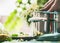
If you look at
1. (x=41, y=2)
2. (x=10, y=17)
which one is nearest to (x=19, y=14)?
(x=10, y=17)

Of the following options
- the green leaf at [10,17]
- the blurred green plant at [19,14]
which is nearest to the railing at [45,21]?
the blurred green plant at [19,14]

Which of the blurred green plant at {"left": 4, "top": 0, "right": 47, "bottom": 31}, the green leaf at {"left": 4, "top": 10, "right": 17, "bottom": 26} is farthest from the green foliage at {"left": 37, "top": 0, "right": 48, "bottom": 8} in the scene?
the green leaf at {"left": 4, "top": 10, "right": 17, "bottom": 26}

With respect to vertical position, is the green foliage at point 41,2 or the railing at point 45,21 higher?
the green foliage at point 41,2

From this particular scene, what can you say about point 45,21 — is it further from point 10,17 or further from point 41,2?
point 10,17

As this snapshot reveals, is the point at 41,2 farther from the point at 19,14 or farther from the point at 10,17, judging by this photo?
the point at 10,17

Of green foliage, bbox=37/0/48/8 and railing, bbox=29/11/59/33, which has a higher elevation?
green foliage, bbox=37/0/48/8

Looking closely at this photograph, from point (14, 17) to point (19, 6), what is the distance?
0.15m

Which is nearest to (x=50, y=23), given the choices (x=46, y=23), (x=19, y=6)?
(x=46, y=23)

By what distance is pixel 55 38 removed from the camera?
2584mm

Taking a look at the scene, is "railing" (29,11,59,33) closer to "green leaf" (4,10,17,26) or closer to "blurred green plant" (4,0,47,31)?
"blurred green plant" (4,0,47,31)

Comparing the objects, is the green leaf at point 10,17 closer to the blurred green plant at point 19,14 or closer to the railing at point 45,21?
the blurred green plant at point 19,14

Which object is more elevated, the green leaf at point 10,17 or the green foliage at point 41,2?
the green foliage at point 41,2

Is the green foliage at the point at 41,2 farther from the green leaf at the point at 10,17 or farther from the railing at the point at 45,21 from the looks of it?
the green leaf at the point at 10,17

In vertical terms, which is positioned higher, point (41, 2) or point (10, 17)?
point (41, 2)
